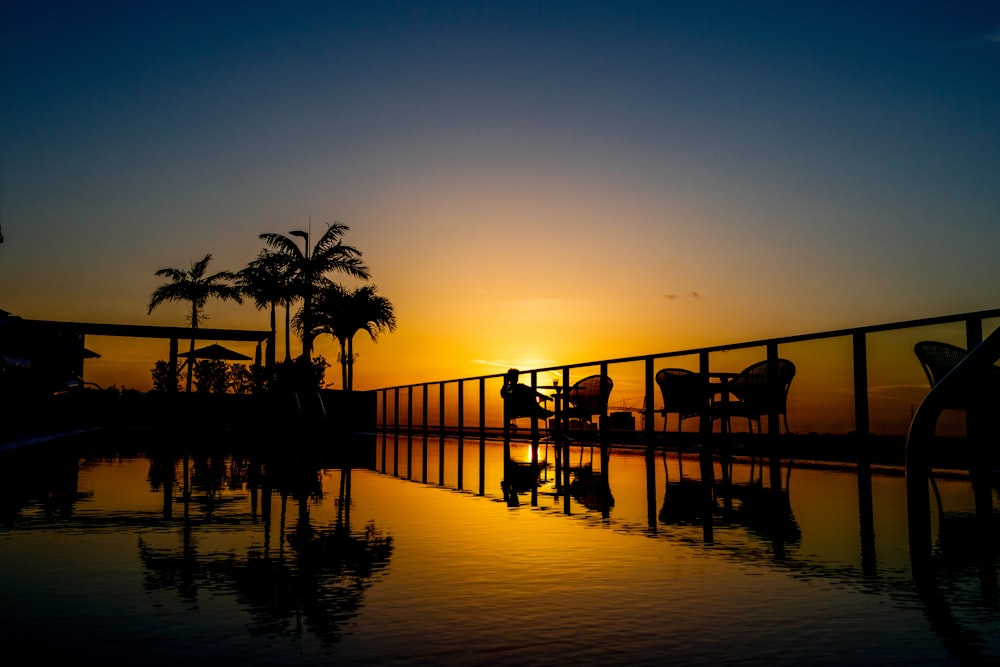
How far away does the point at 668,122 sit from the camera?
50.7 feet

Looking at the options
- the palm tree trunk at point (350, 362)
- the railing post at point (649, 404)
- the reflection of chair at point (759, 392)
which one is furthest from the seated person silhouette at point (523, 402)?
the palm tree trunk at point (350, 362)

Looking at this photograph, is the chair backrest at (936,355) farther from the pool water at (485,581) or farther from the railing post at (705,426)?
the railing post at (705,426)

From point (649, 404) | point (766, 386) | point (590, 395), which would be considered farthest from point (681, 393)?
point (590, 395)

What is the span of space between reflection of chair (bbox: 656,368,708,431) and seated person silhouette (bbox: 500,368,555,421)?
303cm

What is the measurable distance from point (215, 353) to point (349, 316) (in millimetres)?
11078

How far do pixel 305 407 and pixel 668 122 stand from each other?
421 inches

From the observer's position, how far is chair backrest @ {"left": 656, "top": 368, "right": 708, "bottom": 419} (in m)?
11.2

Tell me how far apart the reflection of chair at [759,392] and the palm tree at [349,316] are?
31.0 metres

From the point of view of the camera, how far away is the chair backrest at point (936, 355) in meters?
7.00

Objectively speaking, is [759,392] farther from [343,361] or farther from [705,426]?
[343,361]

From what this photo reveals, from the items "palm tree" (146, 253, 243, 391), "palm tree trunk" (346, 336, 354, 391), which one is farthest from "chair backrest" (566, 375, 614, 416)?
"palm tree" (146, 253, 243, 391)

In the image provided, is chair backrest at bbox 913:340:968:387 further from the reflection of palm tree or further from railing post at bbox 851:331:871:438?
the reflection of palm tree

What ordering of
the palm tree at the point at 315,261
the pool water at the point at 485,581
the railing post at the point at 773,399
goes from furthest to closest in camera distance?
the palm tree at the point at 315,261, the railing post at the point at 773,399, the pool water at the point at 485,581

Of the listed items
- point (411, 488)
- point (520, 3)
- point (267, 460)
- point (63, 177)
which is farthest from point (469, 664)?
point (63, 177)
